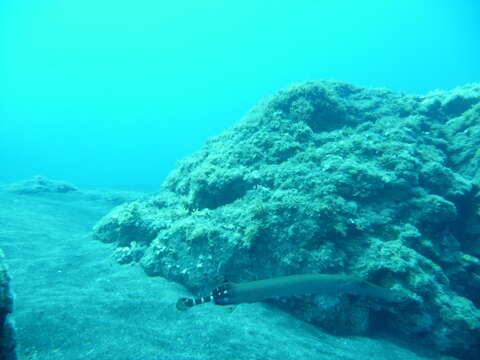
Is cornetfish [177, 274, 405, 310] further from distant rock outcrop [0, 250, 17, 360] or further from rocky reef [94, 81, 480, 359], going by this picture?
distant rock outcrop [0, 250, 17, 360]

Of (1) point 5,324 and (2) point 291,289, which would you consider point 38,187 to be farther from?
(2) point 291,289

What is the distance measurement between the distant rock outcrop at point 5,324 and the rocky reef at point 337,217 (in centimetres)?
332

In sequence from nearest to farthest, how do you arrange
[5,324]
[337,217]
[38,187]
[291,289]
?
[5,324] → [291,289] → [337,217] → [38,187]

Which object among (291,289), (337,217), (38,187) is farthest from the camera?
(38,187)

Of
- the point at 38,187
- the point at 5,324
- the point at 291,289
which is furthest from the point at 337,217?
the point at 38,187

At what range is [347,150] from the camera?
8070 mm

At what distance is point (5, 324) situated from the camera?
8.71 feet

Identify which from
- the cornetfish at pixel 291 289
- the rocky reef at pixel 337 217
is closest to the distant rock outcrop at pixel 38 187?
the rocky reef at pixel 337 217

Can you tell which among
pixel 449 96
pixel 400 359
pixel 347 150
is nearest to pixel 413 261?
pixel 400 359

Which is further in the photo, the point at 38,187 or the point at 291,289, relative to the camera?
the point at 38,187

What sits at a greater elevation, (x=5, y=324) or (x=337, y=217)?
(x=337, y=217)

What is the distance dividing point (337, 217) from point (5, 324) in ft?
18.6

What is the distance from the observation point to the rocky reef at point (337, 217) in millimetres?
5523

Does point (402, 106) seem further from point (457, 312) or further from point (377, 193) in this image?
point (457, 312)
